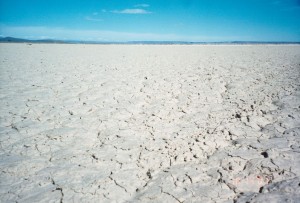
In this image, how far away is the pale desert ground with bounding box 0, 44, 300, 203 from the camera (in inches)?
74.4

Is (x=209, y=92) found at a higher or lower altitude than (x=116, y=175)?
higher

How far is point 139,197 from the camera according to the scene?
1833mm

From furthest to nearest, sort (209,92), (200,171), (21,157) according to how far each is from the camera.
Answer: (209,92) → (21,157) → (200,171)

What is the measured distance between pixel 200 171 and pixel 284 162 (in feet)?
2.50

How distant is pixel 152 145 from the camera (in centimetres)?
262

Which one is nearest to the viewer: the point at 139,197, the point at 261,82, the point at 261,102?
the point at 139,197

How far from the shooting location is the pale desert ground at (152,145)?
6.20 feet

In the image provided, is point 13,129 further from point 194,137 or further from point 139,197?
point 194,137

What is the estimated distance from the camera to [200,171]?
2086mm

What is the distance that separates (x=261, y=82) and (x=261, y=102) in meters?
1.68

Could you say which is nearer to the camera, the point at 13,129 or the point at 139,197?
the point at 139,197

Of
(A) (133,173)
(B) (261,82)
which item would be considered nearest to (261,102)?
(B) (261,82)

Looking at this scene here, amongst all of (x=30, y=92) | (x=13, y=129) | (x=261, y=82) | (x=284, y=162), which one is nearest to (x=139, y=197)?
(x=284, y=162)

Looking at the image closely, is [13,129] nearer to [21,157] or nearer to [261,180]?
[21,157]
